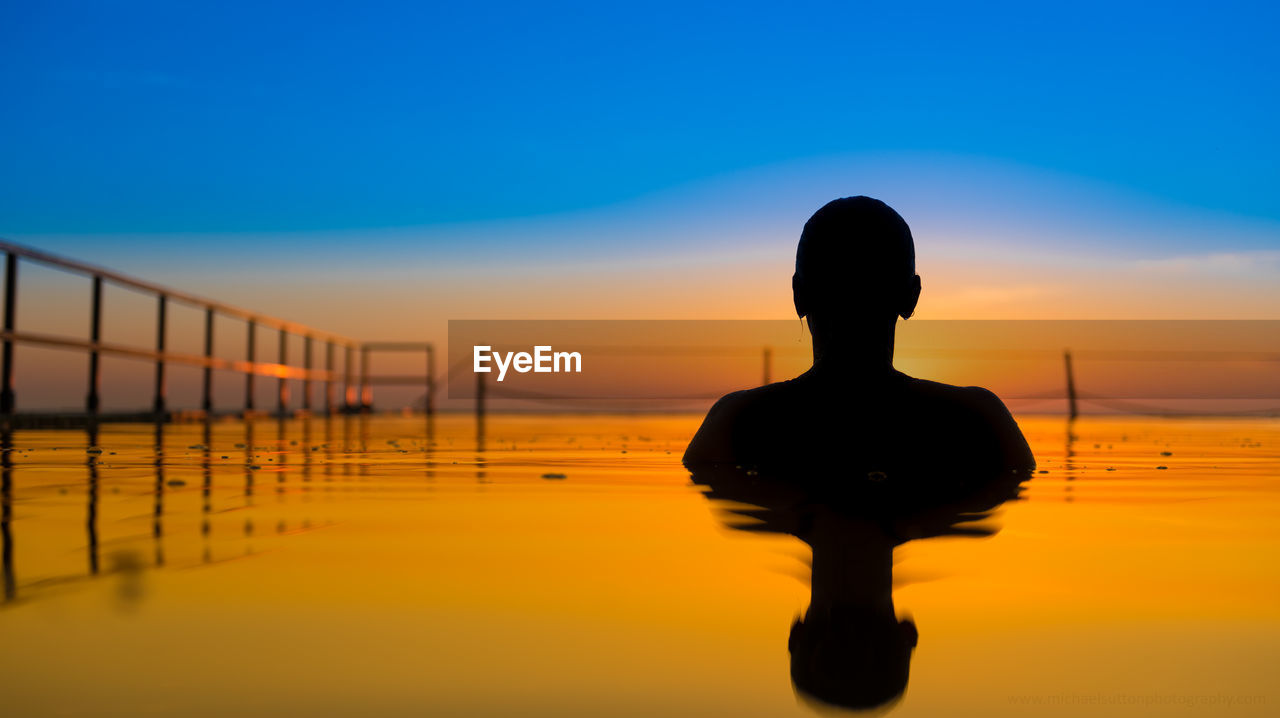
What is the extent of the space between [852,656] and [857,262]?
A: 1467 mm

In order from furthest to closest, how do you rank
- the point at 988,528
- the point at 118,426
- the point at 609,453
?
1. the point at 118,426
2. the point at 609,453
3. the point at 988,528

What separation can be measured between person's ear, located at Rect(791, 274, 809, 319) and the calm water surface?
558 mm

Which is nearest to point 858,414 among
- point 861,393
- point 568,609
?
point 861,393

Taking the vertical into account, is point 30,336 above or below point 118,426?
above

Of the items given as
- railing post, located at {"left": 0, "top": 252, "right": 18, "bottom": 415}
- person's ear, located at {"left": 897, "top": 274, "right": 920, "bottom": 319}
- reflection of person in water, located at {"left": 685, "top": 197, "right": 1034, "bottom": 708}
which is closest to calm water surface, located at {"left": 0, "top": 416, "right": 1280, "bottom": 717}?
reflection of person in water, located at {"left": 685, "top": 197, "right": 1034, "bottom": 708}

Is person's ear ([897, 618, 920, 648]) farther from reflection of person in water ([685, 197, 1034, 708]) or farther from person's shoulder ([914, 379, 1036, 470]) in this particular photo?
person's shoulder ([914, 379, 1036, 470])

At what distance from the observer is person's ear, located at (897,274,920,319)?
6.95 feet

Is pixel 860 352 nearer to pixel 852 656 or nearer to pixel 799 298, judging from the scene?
pixel 799 298

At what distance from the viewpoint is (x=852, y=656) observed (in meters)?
0.70

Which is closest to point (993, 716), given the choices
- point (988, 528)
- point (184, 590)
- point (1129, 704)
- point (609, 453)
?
point (1129, 704)

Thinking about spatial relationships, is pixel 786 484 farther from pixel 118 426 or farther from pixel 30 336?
pixel 118 426

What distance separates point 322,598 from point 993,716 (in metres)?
0.61

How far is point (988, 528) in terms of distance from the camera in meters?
1.43

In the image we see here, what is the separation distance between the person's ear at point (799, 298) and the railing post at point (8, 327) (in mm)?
4938
